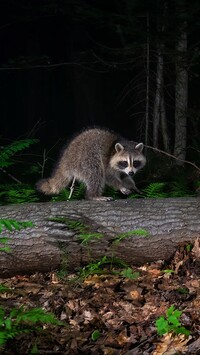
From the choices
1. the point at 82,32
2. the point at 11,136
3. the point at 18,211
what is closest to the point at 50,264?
the point at 18,211

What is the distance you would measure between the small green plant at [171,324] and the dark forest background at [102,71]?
5010 millimetres

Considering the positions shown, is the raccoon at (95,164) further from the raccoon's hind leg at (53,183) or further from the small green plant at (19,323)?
the small green plant at (19,323)

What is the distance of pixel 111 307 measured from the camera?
4855 mm

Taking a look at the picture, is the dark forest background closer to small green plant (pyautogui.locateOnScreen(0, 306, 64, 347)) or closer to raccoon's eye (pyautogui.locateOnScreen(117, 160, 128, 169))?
raccoon's eye (pyautogui.locateOnScreen(117, 160, 128, 169))

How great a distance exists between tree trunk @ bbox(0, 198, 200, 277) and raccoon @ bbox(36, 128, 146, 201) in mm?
1440

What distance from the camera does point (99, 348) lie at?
4270 millimetres

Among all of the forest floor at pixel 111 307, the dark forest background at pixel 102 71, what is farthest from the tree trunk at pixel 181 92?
the forest floor at pixel 111 307

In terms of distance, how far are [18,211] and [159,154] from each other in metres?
5.07

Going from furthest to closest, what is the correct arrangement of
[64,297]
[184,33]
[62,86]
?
[62,86] → [184,33] → [64,297]

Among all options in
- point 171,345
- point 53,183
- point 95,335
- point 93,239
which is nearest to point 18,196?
point 53,183

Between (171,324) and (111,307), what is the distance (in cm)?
72

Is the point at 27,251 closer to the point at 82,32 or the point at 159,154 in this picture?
→ the point at 159,154

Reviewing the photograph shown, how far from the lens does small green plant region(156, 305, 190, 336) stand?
4316mm

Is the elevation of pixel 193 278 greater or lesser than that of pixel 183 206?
lesser
